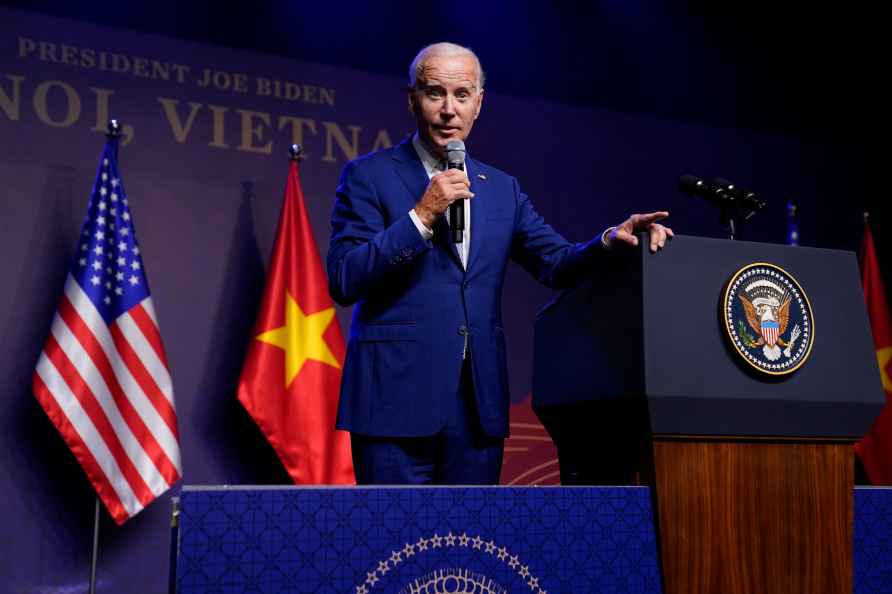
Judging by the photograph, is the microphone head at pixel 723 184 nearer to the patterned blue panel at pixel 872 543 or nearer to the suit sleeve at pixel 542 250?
the suit sleeve at pixel 542 250

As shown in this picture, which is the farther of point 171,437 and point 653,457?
point 171,437

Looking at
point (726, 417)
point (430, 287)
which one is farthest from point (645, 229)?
point (430, 287)

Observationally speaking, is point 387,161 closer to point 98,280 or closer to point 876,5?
point 98,280

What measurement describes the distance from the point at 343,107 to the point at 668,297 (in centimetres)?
273

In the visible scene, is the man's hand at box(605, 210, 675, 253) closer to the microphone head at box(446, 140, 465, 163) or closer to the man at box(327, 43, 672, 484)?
the man at box(327, 43, 672, 484)

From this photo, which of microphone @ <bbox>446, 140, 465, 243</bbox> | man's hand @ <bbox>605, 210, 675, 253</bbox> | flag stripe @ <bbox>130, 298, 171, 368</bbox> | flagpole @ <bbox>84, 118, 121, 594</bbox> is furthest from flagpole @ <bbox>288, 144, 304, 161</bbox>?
man's hand @ <bbox>605, 210, 675, 253</bbox>

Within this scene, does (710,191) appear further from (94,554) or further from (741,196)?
(94,554)

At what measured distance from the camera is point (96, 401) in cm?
312

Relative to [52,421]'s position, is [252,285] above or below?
above

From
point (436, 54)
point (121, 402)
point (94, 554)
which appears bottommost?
point (94, 554)

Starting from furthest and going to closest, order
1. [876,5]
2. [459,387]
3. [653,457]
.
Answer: [876,5] < [459,387] < [653,457]

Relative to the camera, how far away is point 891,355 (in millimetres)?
4277

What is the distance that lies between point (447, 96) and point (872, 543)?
1121mm

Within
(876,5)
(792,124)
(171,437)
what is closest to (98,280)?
(171,437)
